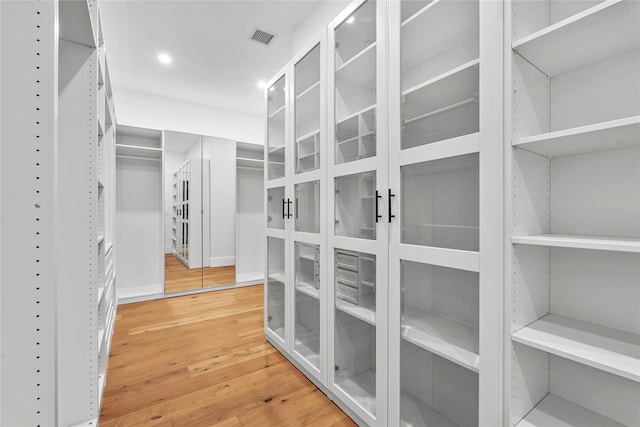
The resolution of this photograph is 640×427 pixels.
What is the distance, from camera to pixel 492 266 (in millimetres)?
1064

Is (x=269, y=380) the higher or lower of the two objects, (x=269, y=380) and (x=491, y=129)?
the lower

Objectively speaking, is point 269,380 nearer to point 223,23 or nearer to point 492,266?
point 492,266

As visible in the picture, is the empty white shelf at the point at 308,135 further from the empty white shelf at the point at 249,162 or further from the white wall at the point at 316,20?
the empty white shelf at the point at 249,162

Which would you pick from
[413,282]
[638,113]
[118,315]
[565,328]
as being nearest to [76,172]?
[413,282]

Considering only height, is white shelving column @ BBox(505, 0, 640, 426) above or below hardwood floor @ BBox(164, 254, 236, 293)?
above

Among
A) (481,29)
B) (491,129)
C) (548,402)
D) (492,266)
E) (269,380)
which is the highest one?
(481,29)

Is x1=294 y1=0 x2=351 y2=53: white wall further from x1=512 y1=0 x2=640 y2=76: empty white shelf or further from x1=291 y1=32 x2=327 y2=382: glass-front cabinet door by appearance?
x1=512 y1=0 x2=640 y2=76: empty white shelf

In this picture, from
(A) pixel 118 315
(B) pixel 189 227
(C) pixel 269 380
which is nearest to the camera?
(C) pixel 269 380

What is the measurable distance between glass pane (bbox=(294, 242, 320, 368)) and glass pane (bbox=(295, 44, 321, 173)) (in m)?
0.63

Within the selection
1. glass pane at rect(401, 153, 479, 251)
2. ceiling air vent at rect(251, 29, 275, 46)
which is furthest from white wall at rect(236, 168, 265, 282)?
glass pane at rect(401, 153, 479, 251)

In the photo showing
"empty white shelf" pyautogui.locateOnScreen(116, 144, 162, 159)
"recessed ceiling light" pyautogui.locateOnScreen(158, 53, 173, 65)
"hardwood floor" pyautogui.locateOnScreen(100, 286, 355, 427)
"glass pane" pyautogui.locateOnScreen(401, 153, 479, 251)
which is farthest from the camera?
"empty white shelf" pyautogui.locateOnScreen(116, 144, 162, 159)

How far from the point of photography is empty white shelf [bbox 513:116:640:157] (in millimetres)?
815


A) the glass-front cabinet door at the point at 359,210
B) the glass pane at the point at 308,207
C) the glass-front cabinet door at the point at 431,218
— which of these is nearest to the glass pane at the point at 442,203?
the glass-front cabinet door at the point at 431,218

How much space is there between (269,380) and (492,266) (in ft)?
5.77
